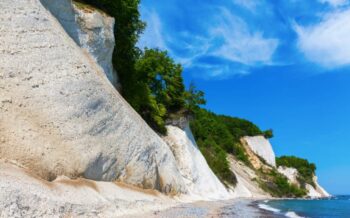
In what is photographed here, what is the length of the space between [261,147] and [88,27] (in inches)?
3263

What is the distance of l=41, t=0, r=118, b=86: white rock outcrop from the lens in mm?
24480

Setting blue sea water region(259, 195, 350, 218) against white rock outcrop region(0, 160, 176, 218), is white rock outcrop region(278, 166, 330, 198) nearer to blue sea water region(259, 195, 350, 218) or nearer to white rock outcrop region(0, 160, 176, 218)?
blue sea water region(259, 195, 350, 218)

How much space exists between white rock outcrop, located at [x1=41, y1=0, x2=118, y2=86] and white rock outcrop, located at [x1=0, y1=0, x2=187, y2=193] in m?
3.02

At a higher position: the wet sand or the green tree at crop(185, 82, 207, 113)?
the green tree at crop(185, 82, 207, 113)

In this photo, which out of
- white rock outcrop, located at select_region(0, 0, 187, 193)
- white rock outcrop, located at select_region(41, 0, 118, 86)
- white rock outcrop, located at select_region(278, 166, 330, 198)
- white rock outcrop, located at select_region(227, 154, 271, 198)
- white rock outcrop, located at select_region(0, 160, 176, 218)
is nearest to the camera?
white rock outcrop, located at select_region(0, 160, 176, 218)

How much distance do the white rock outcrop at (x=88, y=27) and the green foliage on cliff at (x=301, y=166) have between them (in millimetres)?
94908

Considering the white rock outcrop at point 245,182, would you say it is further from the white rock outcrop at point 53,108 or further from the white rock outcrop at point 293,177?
the white rock outcrop at point 53,108

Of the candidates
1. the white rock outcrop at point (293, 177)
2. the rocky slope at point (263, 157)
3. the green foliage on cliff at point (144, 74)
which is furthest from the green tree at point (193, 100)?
the white rock outcrop at point (293, 177)

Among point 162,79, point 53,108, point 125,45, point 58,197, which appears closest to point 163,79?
point 162,79

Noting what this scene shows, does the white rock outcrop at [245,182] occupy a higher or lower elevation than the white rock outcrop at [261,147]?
lower

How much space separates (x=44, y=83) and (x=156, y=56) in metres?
26.8

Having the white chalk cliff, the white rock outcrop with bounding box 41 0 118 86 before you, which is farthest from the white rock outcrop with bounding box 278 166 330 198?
the white chalk cliff

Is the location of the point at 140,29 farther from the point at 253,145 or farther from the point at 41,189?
the point at 253,145

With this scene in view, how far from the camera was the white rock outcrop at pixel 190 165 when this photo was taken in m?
40.1
